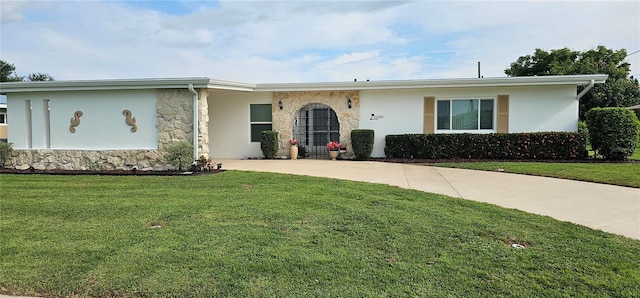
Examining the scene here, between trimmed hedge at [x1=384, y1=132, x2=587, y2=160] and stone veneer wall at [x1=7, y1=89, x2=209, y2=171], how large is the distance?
6.46 meters

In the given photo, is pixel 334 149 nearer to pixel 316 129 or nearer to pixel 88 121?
pixel 316 129

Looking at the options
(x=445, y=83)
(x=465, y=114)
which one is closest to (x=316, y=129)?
(x=445, y=83)

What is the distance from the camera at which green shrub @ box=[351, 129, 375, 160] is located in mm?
13695

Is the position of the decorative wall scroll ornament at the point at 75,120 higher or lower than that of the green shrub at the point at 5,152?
higher

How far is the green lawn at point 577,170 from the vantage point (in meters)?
8.55

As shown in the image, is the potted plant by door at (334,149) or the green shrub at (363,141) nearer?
the green shrub at (363,141)

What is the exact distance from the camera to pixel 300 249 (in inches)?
162

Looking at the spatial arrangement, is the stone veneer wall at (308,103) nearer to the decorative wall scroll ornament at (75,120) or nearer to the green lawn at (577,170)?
the green lawn at (577,170)

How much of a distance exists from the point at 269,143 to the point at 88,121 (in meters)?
5.52

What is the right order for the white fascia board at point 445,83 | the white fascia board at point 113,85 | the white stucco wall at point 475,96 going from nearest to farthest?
1. the white fascia board at point 113,85
2. the white fascia board at point 445,83
3. the white stucco wall at point 475,96

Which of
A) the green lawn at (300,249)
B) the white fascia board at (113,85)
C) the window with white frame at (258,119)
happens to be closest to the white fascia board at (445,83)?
the window with white frame at (258,119)

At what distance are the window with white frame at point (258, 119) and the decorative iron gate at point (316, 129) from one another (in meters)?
1.09

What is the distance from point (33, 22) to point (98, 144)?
5538 mm

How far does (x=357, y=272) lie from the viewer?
3.54 meters
